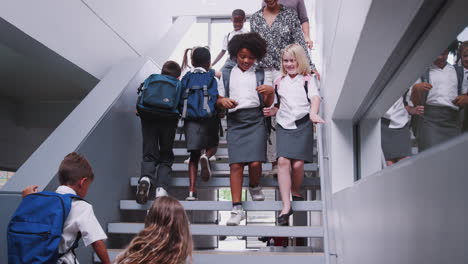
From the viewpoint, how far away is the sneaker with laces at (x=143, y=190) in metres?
4.19

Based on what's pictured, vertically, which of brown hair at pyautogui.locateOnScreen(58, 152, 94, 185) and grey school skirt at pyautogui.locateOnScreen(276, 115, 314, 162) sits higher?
grey school skirt at pyautogui.locateOnScreen(276, 115, 314, 162)

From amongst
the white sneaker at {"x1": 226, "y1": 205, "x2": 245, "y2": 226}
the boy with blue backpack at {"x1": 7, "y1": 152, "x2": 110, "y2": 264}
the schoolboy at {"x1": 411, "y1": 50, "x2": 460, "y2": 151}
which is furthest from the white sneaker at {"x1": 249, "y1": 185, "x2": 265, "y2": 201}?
the schoolboy at {"x1": 411, "y1": 50, "x2": 460, "y2": 151}

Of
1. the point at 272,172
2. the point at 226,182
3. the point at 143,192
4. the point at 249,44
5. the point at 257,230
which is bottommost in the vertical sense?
the point at 257,230

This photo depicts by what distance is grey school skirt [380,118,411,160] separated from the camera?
1.92 m

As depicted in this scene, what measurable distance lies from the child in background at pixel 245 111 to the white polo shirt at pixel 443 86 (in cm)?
248

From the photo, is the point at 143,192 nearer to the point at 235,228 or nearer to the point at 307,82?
the point at 235,228

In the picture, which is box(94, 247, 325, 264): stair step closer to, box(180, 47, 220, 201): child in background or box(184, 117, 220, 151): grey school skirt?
box(180, 47, 220, 201): child in background

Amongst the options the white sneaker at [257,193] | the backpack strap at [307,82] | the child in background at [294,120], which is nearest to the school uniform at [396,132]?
the child in background at [294,120]

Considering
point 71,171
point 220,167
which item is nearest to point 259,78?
point 220,167

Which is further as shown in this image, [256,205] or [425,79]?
[256,205]

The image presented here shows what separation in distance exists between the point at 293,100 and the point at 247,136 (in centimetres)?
48

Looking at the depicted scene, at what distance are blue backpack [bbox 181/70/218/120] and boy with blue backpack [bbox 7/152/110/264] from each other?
177cm

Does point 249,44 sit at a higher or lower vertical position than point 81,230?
higher

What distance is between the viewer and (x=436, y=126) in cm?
150
